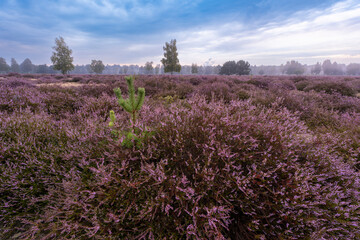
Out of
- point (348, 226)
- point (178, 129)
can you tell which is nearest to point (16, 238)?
point (178, 129)

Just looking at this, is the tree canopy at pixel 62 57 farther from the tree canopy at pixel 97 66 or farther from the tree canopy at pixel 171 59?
the tree canopy at pixel 97 66

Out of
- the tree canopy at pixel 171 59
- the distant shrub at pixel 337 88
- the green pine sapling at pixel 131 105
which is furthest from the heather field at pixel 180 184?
the tree canopy at pixel 171 59

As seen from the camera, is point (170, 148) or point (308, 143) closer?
point (170, 148)

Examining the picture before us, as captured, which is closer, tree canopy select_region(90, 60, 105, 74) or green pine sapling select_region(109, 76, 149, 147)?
green pine sapling select_region(109, 76, 149, 147)

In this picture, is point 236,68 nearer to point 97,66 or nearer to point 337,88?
point 337,88

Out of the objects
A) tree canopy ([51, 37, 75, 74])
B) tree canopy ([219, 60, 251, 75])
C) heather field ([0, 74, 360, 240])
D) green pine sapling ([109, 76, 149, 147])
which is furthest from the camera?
tree canopy ([219, 60, 251, 75])

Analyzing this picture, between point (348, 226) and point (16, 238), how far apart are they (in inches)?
136

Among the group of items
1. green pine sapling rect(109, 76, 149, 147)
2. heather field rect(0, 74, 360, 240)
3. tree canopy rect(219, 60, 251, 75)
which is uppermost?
tree canopy rect(219, 60, 251, 75)

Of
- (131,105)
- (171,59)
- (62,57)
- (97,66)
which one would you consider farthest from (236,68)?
(131,105)

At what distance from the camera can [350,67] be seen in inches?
5167

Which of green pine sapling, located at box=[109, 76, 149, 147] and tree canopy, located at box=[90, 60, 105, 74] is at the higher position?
tree canopy, located at box=[90, 60, 105, 74]

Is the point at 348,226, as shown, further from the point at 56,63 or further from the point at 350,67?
the point at 350,67

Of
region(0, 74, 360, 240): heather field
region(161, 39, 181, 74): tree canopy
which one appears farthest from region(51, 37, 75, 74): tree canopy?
region(0, 74, 360, 240): heather field

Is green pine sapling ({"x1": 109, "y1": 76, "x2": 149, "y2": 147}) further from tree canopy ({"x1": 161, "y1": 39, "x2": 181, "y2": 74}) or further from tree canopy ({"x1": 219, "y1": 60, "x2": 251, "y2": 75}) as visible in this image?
tree canopy ({"x1": 219, "y1": 60, "x2": 251, "y2": 75})
